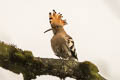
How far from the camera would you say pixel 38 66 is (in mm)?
1669

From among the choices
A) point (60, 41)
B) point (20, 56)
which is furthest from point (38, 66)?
point (60, 41)

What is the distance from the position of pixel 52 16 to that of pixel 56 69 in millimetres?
379

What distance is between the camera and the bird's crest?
196 centimetres

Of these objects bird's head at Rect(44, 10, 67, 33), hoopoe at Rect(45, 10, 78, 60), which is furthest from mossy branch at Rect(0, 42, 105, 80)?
bird's head at Rect(44, 10, 67, 33)

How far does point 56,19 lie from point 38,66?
16.8 inches

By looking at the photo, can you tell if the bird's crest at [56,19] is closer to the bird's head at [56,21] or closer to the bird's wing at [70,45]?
the bird's head at [56,21]

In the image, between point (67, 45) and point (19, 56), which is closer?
point (19, 56)

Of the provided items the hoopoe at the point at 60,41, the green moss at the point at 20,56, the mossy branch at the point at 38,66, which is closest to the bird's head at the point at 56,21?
the hoopoe at the point at 60,41

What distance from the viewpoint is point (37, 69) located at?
1.66 metres

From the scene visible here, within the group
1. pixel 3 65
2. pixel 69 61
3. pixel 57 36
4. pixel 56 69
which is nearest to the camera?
pixel 3 65

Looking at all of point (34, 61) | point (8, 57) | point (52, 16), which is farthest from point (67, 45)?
point (8, 57)

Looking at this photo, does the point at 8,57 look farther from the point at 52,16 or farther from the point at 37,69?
the point at 52,16

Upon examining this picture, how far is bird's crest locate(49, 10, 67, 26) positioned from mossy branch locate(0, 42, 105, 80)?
29 centimetres

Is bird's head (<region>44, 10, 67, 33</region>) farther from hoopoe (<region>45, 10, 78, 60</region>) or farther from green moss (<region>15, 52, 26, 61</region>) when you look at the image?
green moss (<region>15, 52, 26, 61</region>)
